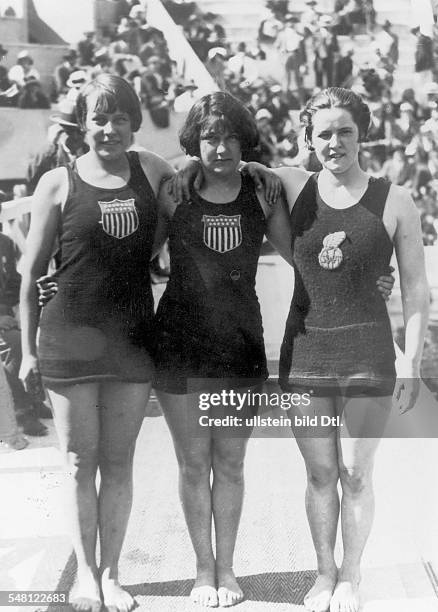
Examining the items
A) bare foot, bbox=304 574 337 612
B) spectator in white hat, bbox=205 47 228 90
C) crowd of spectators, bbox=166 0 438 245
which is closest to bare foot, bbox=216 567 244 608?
bare foot, bbox=304 574 337 612

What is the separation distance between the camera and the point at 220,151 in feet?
6.85

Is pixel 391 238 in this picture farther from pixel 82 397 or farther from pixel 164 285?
pixel 82 397

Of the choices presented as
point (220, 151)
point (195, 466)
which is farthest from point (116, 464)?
point (220, 151)

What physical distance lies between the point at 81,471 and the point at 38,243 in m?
0.68

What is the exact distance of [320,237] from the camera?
7.01 feet

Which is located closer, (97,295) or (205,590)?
(97,295)

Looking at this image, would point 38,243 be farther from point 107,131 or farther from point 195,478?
point 195,478

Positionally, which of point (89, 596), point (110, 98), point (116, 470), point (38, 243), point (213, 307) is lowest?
point (89, 596)

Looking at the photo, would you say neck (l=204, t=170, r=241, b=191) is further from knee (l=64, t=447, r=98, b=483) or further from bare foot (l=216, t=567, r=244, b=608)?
bare foot (l=216, t=567, r=244, b=608)

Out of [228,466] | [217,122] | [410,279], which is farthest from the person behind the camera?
[228,466]

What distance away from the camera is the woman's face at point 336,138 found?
2109 millimetres

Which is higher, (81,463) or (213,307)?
(213,307)

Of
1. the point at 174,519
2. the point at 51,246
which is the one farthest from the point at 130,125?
the point at 174,519

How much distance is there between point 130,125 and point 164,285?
18.1 inches
